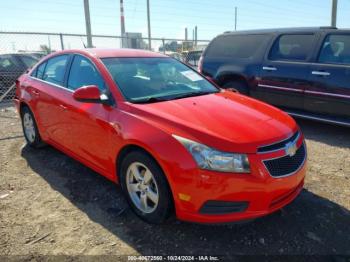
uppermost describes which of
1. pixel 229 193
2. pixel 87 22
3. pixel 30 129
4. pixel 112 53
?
pixel 87 22

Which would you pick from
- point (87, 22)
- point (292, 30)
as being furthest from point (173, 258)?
point (87, 22)

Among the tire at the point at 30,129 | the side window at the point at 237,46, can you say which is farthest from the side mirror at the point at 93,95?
the side window at the point at 237,46

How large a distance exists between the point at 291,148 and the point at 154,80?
1.67 m

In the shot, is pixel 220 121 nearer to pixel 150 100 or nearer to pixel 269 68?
pixel 150 100

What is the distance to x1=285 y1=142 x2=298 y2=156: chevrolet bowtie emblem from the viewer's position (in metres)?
2.94

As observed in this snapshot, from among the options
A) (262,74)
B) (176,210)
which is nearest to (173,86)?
(176,210)

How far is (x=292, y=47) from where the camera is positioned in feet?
20.9

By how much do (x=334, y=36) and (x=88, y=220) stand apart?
16.4ft

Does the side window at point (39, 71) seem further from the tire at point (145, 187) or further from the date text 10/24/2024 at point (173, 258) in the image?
the date text 10/24/2024 at point (173, 258)

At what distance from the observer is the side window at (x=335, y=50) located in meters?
5.67

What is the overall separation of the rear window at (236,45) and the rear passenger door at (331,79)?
1.25 metres

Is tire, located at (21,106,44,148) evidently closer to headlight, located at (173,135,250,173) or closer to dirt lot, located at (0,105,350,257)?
dirt lot, located at (0,105,350,257)

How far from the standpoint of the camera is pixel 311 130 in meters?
6.30

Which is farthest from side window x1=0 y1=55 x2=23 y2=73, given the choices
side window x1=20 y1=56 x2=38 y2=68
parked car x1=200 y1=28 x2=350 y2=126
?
parked car x1=200 y1=28 x2=350 y2=126
